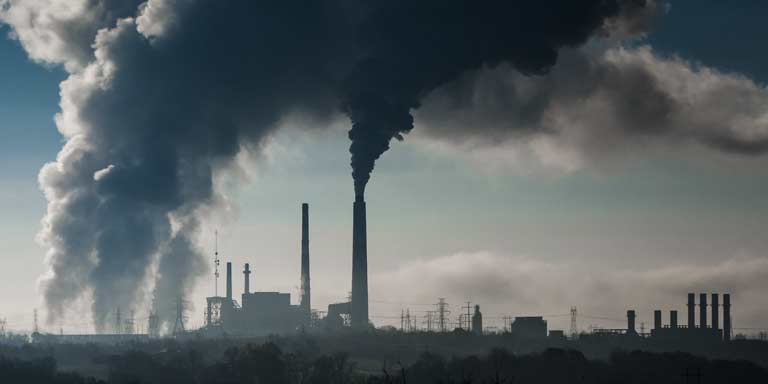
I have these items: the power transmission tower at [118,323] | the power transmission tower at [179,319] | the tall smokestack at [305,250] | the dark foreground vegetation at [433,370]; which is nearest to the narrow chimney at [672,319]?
the tall smokestack at [305,250]

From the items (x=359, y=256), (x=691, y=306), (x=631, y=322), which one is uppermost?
(x=359, y=256)

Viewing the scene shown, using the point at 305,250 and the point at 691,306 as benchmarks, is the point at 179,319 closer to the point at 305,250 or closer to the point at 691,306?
the point at 305,250

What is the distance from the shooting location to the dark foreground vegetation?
3366 inches

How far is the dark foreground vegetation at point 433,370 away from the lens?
3366 inches

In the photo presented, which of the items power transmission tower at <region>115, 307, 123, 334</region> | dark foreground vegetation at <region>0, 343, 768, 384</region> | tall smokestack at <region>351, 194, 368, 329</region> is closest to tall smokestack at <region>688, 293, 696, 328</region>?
tall smokestack at <region>351, 194, 368, 329</region>

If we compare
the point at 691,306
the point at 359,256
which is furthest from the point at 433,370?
the point at 691,306

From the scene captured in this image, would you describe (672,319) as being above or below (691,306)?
below

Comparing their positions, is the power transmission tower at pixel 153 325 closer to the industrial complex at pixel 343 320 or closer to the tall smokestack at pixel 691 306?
the industrial complex at pixel 343 320

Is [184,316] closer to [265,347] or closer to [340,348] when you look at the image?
[340,348]

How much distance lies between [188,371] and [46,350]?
1524 inches

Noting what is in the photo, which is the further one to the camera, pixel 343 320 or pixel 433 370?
pixel 343 320

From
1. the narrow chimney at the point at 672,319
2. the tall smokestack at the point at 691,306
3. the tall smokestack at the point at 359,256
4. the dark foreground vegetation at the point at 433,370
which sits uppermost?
the tall smokestack at the point at 359,256

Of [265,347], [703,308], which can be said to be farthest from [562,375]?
[703,308]

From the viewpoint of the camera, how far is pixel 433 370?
88062 mm
